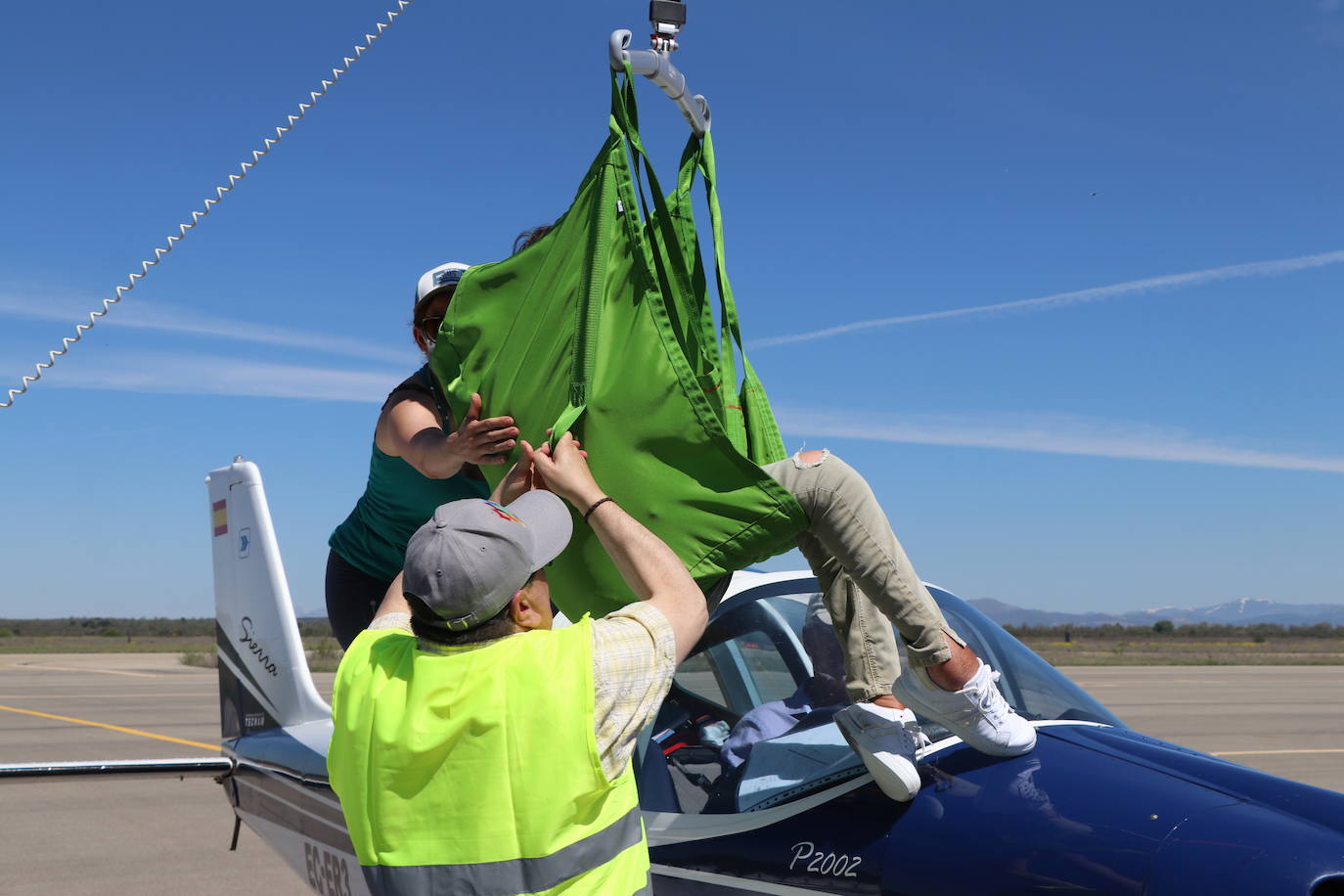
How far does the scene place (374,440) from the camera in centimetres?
318

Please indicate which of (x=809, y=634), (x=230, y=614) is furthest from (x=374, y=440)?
(x=230, y=614)

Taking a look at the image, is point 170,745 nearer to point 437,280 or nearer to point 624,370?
point 437,280

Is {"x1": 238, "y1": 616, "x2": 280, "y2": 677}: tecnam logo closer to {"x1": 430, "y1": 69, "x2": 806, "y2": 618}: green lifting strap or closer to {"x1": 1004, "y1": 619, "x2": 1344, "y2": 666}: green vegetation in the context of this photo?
{"x1": 430, "y1": 69, "x2": 806, "y2": 618}: green lifting strap

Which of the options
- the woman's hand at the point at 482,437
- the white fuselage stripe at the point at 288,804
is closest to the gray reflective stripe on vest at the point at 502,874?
the woman's hand at the point at 482,437

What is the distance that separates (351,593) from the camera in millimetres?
3979

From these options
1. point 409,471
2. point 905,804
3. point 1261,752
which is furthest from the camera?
point 1261,752

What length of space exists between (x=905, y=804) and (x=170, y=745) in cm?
1334

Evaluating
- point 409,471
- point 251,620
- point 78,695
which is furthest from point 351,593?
point 78,695

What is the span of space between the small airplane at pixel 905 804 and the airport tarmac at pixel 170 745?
9.83 ft

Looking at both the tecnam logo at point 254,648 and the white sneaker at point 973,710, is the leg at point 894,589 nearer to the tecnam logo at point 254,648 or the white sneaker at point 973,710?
the white sneaker at point 973,710

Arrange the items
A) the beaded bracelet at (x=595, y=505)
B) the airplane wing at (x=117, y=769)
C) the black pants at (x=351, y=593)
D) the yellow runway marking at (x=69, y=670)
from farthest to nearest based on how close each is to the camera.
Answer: the yellow runway marking at (x=69, y=670)
the airplane wing at (x=117, y=769)
the black pants at (x=351, y=593)
the beaded bracelet at (x=595, y=505)

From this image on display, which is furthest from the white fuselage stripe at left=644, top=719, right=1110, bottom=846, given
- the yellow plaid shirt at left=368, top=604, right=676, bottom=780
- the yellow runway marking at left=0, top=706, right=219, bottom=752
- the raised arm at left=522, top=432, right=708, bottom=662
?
the yellow runway marking at left=0, top=706, right=219, bottom=752

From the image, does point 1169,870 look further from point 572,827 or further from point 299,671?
point 299,671

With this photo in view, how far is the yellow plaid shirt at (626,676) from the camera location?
1.87 meters
